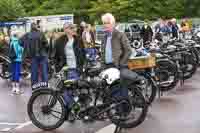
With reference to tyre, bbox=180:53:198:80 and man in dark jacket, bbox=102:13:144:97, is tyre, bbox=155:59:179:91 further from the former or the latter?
man in dark jacket, bbox=102:13:144:97

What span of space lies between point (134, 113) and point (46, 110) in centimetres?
143

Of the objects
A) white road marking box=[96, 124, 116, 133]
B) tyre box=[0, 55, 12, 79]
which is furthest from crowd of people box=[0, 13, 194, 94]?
tyre box=[0, 55, 12, 79]

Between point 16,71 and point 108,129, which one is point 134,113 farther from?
point 16,71

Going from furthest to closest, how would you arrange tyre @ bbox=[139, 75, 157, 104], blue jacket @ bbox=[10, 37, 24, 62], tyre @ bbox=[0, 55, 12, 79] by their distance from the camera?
tyre @ bbox=[0, 55, 12, 79] → blue jacket @ bbox=[10, 37, 24, 62] → tyre @ bbox=[139, 75, 157, 104]

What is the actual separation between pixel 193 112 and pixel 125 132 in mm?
2194

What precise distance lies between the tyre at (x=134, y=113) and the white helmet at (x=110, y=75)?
1.07 feet

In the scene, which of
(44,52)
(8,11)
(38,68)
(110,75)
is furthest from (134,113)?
(8,11)

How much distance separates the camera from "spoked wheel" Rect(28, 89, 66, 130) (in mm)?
8203

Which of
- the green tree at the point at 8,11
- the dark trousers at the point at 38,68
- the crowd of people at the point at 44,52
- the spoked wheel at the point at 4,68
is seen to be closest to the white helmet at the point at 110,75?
the crowd of people at the point at 44,52

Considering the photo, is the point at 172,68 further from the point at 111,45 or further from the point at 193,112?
the point at 111,45

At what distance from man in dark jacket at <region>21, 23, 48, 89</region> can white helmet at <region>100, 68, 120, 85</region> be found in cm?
352

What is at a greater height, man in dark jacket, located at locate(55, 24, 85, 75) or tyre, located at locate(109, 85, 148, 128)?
man in dark jacket, located at locate(55, 24, 85, 75)

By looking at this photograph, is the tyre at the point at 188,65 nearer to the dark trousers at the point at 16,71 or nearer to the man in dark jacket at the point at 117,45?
the dark trousers at the point at 16,71

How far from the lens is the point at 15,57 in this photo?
12.9 metres
